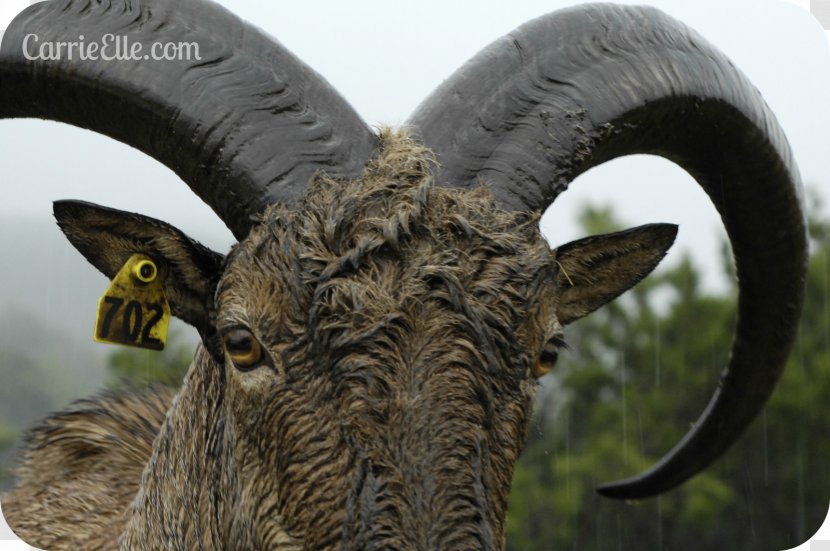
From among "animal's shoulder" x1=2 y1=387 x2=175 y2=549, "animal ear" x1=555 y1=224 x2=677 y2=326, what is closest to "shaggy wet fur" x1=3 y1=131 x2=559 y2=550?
"animal ear" x1=555 y1=224 x2=677 y2=326

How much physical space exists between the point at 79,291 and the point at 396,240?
93.9 feet

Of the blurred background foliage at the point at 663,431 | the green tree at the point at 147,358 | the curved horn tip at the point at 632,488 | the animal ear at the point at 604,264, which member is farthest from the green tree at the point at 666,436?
the animal ear at the point at 604,264

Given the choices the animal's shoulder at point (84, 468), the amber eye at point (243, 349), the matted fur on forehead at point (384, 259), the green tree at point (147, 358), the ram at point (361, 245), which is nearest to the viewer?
the ram at point (361, 245)

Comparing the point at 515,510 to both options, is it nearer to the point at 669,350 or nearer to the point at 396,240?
the point at 669,350

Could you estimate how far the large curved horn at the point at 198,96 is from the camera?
4.55 m

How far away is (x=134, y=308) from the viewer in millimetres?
4734

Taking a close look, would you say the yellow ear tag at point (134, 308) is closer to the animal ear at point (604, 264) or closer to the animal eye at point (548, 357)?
the animal eye at point (548, 357)

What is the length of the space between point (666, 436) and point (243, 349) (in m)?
20.1

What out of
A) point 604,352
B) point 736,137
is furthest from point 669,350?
point 736,137

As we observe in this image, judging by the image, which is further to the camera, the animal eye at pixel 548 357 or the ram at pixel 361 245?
the animal eye at pixel 548 357

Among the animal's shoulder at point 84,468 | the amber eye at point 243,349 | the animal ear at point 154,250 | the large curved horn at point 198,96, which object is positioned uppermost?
the large curved horn at point 198,96

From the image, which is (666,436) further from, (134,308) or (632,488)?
(134,308)

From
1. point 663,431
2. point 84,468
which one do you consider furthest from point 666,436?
point 84,468

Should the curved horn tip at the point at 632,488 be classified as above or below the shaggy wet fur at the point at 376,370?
below
